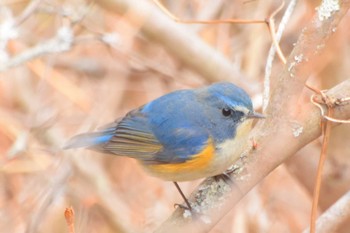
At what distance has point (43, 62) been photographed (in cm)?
367

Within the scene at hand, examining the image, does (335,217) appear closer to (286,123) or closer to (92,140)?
(286,123)

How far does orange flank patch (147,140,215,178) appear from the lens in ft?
7.16

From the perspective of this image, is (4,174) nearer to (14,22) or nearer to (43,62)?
(43,62)

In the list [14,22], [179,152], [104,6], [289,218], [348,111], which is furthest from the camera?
[289,218]

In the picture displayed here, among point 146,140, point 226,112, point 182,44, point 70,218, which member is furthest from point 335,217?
point 182,44

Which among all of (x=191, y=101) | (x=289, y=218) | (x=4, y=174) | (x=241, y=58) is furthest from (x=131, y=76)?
(x=191, y=101)

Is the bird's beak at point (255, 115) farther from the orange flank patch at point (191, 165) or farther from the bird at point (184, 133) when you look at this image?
the orange flank patch at point (191, 165)

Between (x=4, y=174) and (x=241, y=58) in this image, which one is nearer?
(x=4, y=174)

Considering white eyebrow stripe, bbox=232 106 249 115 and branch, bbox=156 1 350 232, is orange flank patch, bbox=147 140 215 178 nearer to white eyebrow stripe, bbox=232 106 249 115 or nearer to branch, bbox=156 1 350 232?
white eyebrow stripe, bbox=232 106 249 115

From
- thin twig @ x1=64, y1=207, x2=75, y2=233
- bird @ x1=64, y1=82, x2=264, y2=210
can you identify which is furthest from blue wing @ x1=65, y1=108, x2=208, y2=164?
thin twig @ x1=64, y1=207, x2=75, y2=233

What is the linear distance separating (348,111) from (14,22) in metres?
1.39

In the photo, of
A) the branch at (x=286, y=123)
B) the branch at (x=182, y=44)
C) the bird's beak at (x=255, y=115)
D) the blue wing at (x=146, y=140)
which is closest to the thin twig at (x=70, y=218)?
the branch at (x=286, y=123)

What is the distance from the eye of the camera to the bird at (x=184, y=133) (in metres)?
2.19

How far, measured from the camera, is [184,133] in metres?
2.33
